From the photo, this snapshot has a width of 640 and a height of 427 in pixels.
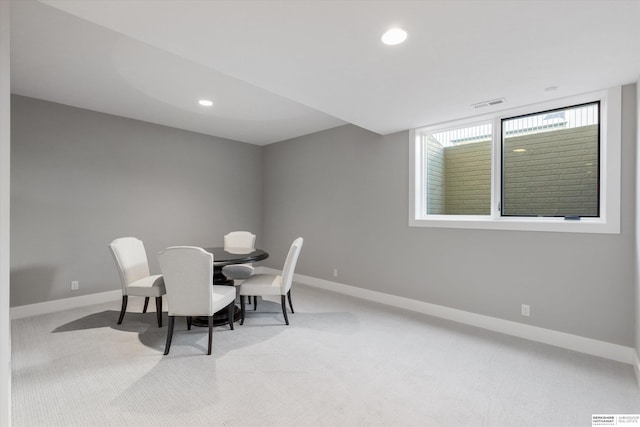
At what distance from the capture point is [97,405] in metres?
1.88

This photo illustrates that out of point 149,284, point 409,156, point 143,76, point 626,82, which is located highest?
point 143,76

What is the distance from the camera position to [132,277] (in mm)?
3256

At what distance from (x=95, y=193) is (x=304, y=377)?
12.5ft

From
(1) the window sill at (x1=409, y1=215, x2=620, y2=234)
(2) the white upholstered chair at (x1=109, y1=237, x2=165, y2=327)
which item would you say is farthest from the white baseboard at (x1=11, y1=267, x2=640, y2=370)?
(2) the white upholstered chair at (x1=109, y1=237, x2=165, y2=327)

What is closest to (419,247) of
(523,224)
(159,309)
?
(523,224)

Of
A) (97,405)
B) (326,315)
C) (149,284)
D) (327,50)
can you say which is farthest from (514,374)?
(149,284)

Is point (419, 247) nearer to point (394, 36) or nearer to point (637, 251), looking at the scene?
point (637, 251)

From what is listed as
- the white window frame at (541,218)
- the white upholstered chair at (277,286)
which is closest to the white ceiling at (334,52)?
the white window frame at (541,218)

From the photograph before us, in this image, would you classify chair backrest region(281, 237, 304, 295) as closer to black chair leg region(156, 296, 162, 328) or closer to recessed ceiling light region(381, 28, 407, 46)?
black chair leg region(156, 296, 162, 328)

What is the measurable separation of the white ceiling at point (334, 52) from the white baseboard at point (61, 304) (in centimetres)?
252

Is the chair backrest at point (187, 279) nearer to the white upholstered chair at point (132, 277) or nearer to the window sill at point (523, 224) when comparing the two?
the white upholstered chair at point (132, 277)

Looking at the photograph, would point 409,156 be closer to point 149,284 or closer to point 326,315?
point 326,315

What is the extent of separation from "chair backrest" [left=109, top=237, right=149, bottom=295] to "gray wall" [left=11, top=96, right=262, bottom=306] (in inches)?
40.7

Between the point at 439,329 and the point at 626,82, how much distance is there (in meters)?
2.80
